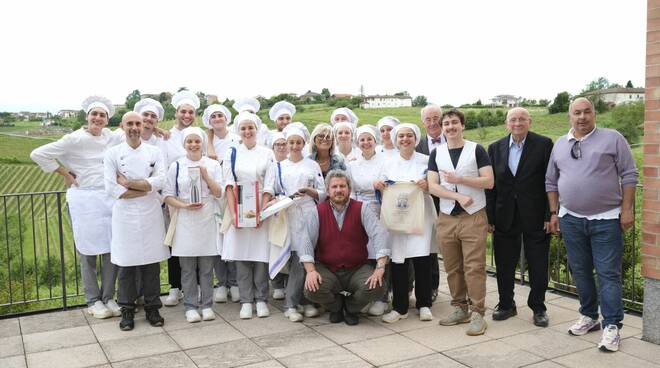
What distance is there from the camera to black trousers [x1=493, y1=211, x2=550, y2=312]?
15.5ft

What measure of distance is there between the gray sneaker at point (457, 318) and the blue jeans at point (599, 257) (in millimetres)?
941

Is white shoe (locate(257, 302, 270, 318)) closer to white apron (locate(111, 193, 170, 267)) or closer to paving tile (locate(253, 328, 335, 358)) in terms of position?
paving tile (locate(253, 328, 335, 358))

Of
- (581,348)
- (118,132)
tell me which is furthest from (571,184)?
(118,132)

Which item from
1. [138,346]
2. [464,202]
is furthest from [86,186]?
[464,202]

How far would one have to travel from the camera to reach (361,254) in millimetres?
4891

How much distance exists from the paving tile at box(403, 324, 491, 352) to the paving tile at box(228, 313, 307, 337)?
994 mm

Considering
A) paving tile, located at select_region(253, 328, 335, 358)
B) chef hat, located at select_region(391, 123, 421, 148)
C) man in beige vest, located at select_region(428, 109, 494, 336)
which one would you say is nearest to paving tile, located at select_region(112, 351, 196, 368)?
paving tile, located at select_region(253, 328, 335, 358)

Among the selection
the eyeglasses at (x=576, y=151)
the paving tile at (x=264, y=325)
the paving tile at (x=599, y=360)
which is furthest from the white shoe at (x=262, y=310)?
the eyeglasses at (x=576, y=151)

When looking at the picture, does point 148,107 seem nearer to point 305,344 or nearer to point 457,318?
point 305,344

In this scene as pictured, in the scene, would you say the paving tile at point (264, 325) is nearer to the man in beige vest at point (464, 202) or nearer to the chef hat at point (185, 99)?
the man in beige vest at point (464, 202)

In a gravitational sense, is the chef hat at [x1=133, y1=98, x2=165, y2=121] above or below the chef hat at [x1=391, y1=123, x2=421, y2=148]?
above

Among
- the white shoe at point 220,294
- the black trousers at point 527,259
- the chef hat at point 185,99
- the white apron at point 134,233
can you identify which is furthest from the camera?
the chef hat at point 185,99

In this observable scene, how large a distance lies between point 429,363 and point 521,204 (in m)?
1.54

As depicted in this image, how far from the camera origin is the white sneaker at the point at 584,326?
449 cm
